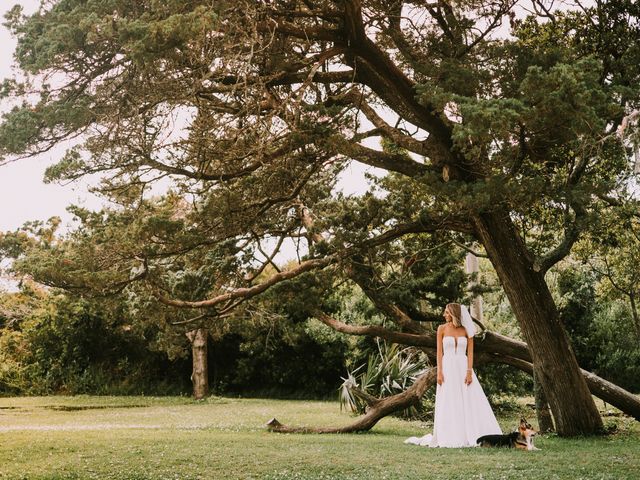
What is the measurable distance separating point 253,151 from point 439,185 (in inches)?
95.2

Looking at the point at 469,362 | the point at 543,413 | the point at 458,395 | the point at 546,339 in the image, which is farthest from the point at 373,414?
the point at 546,339

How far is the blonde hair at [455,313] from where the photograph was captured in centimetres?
1074

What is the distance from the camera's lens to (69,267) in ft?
32.3

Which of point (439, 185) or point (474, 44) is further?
point (474, 44)

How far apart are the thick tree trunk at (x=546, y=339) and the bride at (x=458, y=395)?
36.3 inches

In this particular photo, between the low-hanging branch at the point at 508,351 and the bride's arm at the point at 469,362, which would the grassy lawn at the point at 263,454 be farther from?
the bride's arm at the point at 469,362

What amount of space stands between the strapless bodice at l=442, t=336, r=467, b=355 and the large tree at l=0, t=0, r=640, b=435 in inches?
41.3

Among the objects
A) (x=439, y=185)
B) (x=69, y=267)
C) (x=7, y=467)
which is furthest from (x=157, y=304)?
(x=439, y=185)

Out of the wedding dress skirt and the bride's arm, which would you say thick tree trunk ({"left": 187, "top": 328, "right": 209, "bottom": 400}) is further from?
the bride's arm

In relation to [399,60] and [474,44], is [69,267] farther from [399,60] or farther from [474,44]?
[474,44]

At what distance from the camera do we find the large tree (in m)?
7.18

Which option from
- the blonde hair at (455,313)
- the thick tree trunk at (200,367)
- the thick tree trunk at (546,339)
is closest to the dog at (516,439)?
the thick tree trunk at (546,339)

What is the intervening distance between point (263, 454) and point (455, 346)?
3631 mm

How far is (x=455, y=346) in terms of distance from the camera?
10.9m
